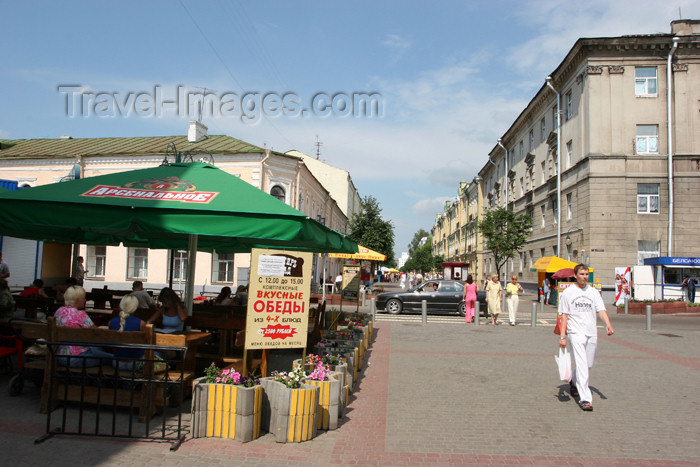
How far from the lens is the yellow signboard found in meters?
5.46

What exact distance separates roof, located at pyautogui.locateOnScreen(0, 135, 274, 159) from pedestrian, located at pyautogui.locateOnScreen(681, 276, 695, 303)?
22.7 m

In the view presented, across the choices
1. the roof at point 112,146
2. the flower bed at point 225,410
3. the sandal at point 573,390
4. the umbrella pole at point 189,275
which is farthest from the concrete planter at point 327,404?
the roof at point 112,146

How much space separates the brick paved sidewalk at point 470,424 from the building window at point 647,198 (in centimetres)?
2093

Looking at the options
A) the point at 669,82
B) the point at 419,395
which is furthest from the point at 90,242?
the point at 669,82

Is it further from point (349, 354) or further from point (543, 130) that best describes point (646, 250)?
point (349, 354)

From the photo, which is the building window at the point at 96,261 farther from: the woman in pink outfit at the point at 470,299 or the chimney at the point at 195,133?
the woman in pink outfit at the point at 470,299

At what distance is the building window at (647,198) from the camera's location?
91.8ft

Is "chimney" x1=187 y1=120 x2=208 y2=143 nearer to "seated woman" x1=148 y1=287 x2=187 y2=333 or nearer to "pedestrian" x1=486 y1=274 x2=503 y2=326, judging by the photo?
"pedestrian" x1=486 y1=274 x2=503 y2=326

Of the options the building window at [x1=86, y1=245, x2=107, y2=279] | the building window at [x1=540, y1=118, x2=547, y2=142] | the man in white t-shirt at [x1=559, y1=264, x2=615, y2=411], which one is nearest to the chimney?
the building window at [x1=86, y1=245, x2=107, y2=279]

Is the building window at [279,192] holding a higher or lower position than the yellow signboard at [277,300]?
higher

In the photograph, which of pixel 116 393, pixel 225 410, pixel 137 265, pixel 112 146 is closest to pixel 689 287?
pixel 225 410

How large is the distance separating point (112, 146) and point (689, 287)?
32990 mm

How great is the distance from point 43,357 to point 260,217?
320cm

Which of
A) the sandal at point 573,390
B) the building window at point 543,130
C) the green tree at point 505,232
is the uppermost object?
the building window at point 543,130
